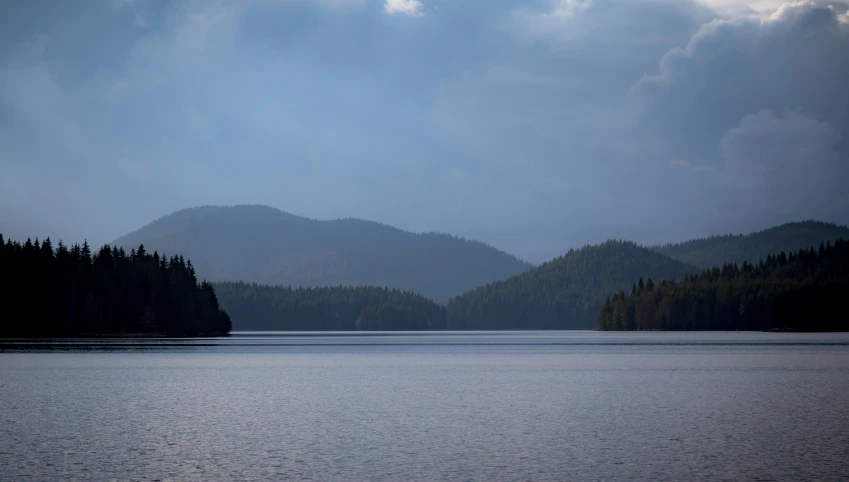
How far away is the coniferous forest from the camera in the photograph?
166875mm

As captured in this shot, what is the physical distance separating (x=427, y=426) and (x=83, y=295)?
6126 inches

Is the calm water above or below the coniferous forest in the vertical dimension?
below

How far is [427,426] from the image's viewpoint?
38188 millimetres

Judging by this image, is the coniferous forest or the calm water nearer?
the calm water

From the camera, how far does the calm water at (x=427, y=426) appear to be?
1092 inches

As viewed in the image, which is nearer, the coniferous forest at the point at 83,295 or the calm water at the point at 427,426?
the calm water at the point at 427,426

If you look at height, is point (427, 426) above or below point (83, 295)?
below

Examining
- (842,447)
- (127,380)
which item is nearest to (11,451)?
(842,447)

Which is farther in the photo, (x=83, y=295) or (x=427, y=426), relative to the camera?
(x=83, y=295)

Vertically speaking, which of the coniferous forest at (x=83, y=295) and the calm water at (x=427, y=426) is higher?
the coniferous forest at (x=83, y=295)

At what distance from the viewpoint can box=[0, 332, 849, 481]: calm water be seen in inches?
1092

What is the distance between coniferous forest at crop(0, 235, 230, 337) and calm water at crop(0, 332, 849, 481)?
10585 cm

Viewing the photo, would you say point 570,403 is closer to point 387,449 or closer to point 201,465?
point 387,449

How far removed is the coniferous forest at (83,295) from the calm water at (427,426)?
106 m
